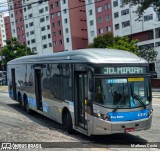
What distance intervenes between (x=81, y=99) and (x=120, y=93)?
4.86 feet

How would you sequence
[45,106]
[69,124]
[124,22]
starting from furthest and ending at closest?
[124,22] < [45,106] < [69,124]

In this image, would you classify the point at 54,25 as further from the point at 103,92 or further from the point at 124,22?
the point at 103,92

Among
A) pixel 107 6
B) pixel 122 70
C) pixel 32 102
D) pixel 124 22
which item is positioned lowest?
pixel 32 102

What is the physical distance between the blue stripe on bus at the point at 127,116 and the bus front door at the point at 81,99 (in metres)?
1.12

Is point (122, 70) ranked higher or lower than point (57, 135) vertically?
higher

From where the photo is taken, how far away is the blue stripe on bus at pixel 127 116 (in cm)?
941

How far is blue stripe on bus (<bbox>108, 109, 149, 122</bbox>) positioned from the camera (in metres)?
9.41

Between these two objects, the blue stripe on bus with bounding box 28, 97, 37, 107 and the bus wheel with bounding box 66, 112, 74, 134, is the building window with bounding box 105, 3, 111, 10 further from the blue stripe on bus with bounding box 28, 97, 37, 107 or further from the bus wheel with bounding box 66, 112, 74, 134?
the bus wheel with bounding box 66, 112, 74, 134

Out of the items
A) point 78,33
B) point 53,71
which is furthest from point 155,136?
point 78,33

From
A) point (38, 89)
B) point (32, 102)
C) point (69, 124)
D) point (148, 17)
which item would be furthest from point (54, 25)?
point (69, 124)

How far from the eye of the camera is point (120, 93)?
966cm

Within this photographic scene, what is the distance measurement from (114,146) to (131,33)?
57.1m

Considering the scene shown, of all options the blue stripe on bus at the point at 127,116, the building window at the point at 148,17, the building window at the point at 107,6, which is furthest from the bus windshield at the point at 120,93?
the building window at the point at 107,6

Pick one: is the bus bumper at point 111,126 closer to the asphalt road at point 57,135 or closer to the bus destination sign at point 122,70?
the asphalt road at point 57,135
